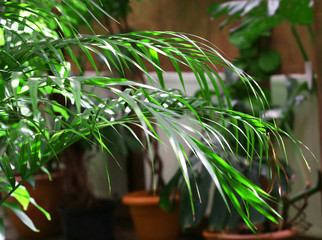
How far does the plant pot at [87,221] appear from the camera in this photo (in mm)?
3141

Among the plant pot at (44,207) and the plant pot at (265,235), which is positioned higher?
the plant pot at (265,235)

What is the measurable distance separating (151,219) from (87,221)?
1.21ft

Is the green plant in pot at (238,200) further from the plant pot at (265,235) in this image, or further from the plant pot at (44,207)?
the plant pot at (44,207)

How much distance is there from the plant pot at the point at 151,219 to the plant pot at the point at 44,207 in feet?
1.64

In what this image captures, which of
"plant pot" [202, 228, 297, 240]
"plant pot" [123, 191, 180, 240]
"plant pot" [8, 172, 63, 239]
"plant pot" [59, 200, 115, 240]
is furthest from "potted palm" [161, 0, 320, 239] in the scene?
"plant pot" [8, 172, 63, 239]

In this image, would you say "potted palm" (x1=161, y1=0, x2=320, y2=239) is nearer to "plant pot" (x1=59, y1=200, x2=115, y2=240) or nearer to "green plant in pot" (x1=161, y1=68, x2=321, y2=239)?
"green plant in pot" (x1=161, y1=68, x2=321, y2=239)

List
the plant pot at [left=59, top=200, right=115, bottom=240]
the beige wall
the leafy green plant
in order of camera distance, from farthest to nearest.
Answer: the plant pot at [left=59, top=200, right=115, bottom=240]
the beige wall
the leafy green plant

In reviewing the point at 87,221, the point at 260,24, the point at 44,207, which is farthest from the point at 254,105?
the point at 44,207

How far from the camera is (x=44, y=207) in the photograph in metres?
3.38

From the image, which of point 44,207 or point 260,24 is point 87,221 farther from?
point 260,24

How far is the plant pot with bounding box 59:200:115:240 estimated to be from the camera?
3141mm

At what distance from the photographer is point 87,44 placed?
0.91 metres

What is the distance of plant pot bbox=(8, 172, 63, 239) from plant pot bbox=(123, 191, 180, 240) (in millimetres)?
501

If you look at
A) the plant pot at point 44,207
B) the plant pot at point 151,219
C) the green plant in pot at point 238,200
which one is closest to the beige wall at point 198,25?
the green plant in pot at point 238,200
